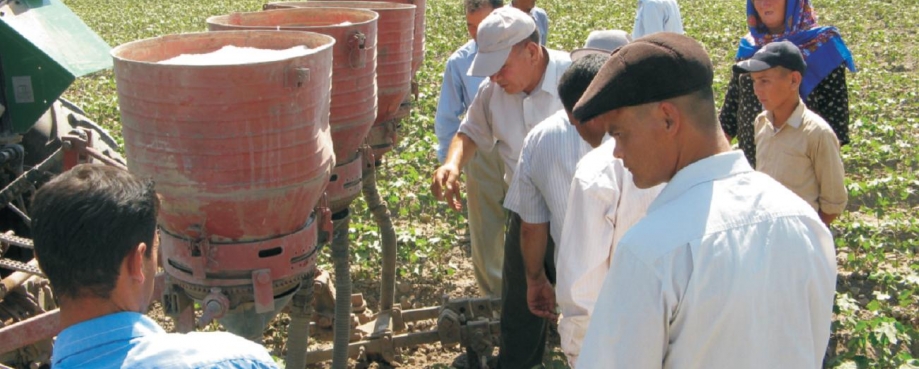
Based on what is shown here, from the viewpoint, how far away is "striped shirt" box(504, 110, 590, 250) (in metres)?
3.06

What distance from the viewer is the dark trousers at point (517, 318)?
12.2 ft

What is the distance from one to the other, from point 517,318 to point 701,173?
7.32ft

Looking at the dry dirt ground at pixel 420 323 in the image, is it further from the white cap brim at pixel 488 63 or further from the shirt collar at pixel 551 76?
the white cap brim at pixel 488 63

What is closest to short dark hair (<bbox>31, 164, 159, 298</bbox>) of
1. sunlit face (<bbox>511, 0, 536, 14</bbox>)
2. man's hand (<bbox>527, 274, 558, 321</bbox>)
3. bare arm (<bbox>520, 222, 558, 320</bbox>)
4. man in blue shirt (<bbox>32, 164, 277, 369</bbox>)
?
man in blue shirt (<bbox>32, 164, 277, 369</bbox>)

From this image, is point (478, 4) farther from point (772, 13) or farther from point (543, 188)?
point (543, 188)

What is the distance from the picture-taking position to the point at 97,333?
157 centimetres

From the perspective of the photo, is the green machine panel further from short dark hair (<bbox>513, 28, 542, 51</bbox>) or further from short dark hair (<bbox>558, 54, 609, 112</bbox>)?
short dark hair (<bbox>558, 54, 609, 112</bbox>)

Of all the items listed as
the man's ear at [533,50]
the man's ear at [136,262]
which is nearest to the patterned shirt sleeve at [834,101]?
the man's ear at [533,50]

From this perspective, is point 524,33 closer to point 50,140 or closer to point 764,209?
point 764,209

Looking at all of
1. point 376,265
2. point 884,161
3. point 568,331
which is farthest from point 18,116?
point 884,161

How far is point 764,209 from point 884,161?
22.2 feet

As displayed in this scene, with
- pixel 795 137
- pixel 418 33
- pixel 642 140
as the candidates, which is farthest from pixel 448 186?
pixel 642 140

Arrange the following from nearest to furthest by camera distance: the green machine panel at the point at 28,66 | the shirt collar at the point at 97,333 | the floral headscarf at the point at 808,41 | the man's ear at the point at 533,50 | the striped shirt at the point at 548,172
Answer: the shirt collar at the point at 97,333 < the striped shirt at the point at 548,172 < the man's ear at the point at 533,50 < the green machine panel at the point at 28,66 < the floral headscarf at the point at 808,41

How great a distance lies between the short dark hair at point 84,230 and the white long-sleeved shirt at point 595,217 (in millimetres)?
1297
